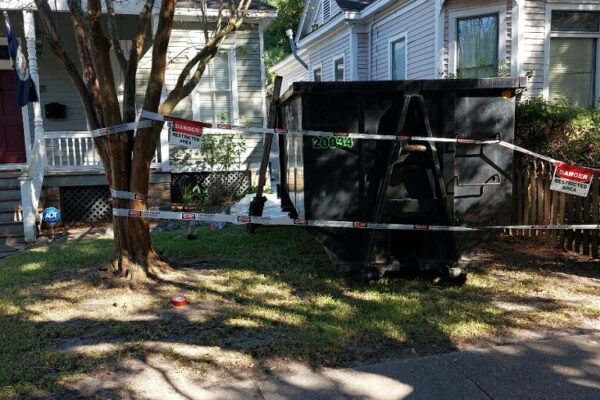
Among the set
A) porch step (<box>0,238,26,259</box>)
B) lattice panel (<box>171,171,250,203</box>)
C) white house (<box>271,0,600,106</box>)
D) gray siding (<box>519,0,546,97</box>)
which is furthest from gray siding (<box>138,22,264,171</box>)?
gray siding (<box>519,0,546,97</box>)

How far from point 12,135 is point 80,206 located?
9.26 feet

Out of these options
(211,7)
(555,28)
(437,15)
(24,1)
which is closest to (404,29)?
(437,15)

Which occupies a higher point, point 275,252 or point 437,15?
point 437,15

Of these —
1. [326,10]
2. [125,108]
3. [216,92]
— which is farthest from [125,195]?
[326,10]

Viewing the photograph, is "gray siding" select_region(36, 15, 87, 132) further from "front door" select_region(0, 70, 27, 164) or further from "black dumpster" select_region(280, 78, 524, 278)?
"black dumpster" select_region(280, 78, 524, 278)

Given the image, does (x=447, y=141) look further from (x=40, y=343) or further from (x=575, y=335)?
(x=40, y=343)

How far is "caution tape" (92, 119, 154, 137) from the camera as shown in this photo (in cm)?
545

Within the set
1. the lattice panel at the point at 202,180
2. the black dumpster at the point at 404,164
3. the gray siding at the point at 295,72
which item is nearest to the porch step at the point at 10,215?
the lattice panel at the point at 202,180

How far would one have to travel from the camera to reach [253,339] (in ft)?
13.5

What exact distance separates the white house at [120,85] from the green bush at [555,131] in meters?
6.17

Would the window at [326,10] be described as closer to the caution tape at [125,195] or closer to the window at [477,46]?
the window at [477,46]

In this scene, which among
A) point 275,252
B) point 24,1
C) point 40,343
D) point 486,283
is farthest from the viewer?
point 24,1

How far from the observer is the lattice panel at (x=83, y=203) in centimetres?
1107

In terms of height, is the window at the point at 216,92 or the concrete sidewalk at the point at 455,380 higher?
the window at the point at 216,92
